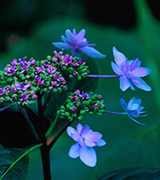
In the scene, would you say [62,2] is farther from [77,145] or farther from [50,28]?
[77,145]

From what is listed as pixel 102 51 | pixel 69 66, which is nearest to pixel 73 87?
pixel 69 66

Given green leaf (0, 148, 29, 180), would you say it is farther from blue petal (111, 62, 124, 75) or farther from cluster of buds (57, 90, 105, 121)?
blue petal (111, 62, 124, 75)

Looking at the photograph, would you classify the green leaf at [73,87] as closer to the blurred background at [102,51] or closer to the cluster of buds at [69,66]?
the cluster of buds at [69,66]

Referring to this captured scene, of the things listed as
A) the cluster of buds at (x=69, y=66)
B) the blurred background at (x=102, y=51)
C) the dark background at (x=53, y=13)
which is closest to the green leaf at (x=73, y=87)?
the cluster of buds at (x=69, y=66)

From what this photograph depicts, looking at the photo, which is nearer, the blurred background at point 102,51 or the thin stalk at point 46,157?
the thin stalk at point 46,157

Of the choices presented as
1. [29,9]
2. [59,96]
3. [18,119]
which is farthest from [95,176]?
[29,9]

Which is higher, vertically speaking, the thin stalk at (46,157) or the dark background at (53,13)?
the dark background at (53,13)

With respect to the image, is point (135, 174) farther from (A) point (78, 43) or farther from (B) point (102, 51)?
(B) point (102, 51)
